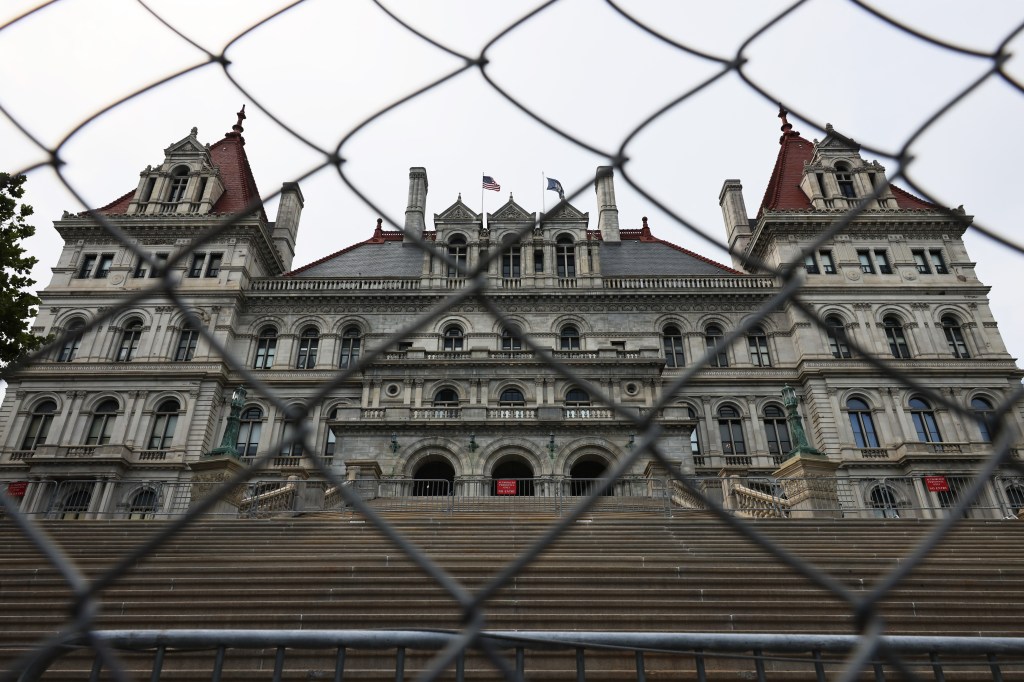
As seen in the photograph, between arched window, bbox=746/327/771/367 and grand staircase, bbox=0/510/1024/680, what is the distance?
59.6 ft

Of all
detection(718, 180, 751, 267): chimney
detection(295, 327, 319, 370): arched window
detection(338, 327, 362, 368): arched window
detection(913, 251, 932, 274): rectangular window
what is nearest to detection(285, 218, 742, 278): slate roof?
detection(718, 180, 751, 267): chimney

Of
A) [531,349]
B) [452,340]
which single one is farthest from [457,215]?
[531,349]

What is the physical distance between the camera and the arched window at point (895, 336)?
28.8 m

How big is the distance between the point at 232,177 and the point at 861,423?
1344 inches

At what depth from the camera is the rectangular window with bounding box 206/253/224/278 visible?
30922mm

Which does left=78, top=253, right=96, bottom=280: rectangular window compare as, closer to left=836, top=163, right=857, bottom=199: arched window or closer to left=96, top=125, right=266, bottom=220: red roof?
left=96, top=125, right=266, bottom=220: red roof

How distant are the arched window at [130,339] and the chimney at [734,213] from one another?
99.2 ft

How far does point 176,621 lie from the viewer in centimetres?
710

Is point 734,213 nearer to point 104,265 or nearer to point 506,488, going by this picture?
point 506,488

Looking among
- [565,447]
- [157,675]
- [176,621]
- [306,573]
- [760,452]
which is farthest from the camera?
[760,452]

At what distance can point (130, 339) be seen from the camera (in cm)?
2891

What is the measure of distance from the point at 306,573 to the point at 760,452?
22494mm

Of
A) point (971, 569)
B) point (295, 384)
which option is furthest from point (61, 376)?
point (971, 569)

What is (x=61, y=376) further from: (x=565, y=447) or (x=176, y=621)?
(x=176, y=621)
